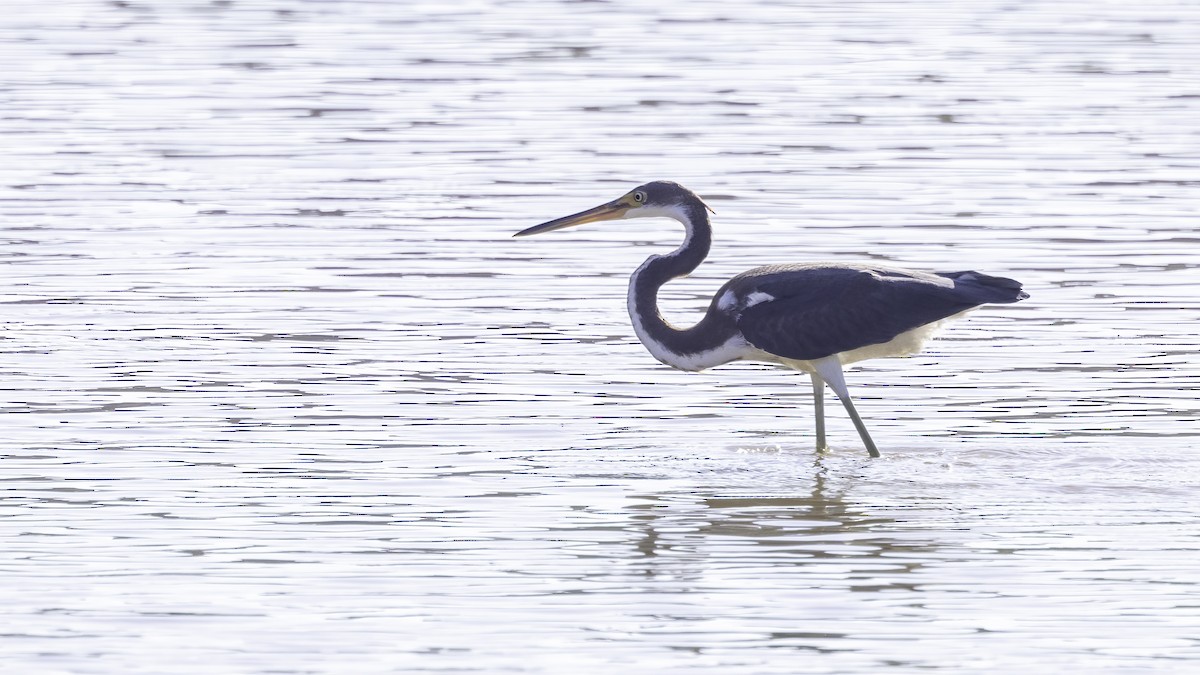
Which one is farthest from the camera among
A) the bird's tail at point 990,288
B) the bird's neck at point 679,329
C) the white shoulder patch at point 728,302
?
the bird's neck at point 679,329

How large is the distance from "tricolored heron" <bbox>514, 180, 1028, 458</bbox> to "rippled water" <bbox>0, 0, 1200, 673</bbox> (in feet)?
1.43

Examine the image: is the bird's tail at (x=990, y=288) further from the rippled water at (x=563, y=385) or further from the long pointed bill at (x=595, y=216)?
the long pointed bill at (x=595, y=216)

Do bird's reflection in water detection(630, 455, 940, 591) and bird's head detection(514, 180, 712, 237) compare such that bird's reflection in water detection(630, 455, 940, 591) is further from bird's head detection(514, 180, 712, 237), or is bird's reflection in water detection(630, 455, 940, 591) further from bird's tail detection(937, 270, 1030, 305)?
bird's head detection(514, 180, 712, 237)

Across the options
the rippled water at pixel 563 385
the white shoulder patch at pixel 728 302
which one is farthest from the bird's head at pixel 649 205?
the rippled water at pixel 563 385

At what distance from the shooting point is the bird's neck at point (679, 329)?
11945 millimetres

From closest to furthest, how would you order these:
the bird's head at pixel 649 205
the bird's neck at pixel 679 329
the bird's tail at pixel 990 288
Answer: the bird's tail at pixel 990 288 < the bird's neck at pixel 679 329 < the bird's head at pixel 649 205

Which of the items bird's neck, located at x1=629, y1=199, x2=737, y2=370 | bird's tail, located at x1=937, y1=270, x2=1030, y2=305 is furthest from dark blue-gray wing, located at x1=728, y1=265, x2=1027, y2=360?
bird's neck, located at x1=629, y1=199, x2=737, y2=370

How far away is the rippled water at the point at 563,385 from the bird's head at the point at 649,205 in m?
Answer: 1.03

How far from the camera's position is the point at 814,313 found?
11.6 metres

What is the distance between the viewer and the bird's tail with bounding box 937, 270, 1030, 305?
1159 centimetres

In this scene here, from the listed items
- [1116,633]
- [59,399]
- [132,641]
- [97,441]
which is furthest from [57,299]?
[1116,633]

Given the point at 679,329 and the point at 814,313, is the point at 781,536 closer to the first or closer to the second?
the point at 814,313

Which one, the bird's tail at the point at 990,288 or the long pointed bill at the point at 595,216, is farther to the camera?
the long pointed bill at the point at 595,216

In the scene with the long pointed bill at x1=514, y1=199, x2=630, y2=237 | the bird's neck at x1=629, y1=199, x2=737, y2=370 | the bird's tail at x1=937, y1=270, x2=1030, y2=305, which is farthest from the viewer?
the long pointed bill at x1=514, y1=199, x2=630, y2=237
